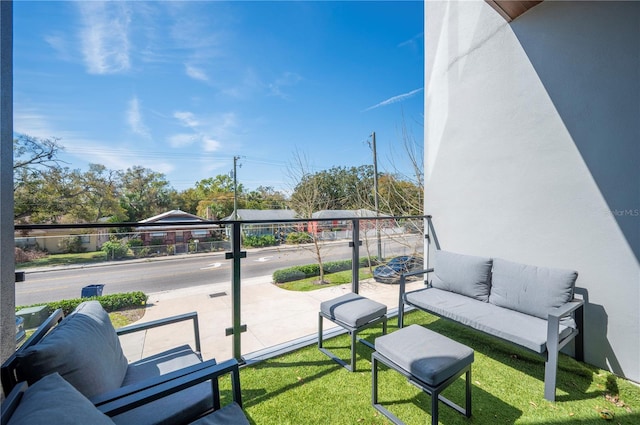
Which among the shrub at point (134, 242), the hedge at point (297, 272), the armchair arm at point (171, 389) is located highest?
the shrub at point (134, 242)

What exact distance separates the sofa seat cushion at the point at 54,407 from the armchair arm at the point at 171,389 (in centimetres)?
21

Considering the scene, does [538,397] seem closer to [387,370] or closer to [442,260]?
[387,370]

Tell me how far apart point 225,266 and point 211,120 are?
25.9 metres

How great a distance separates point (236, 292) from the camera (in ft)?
8.27

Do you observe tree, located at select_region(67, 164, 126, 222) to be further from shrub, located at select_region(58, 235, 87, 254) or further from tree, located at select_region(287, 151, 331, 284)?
shrub, located at select_region(58, 235, 87, 254)

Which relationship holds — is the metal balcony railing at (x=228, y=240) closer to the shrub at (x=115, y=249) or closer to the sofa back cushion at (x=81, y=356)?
the shrub at (x=115, y=249)

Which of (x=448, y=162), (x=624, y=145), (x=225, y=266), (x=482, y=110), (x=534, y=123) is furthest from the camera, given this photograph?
(x=448, y=162)

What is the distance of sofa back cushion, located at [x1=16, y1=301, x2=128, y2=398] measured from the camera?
1064 mm

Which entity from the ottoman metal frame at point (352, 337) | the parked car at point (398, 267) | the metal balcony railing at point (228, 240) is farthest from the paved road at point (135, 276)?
the ottoman metal frame at point (352, 337)

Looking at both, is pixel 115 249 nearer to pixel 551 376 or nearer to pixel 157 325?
pixel 157 325

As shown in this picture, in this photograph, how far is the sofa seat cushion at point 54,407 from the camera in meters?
0.76

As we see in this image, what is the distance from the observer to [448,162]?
12.2 ft

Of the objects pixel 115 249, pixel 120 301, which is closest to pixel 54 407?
pixel 115 249

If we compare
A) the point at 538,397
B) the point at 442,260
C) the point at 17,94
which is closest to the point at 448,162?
the point at 442,260
